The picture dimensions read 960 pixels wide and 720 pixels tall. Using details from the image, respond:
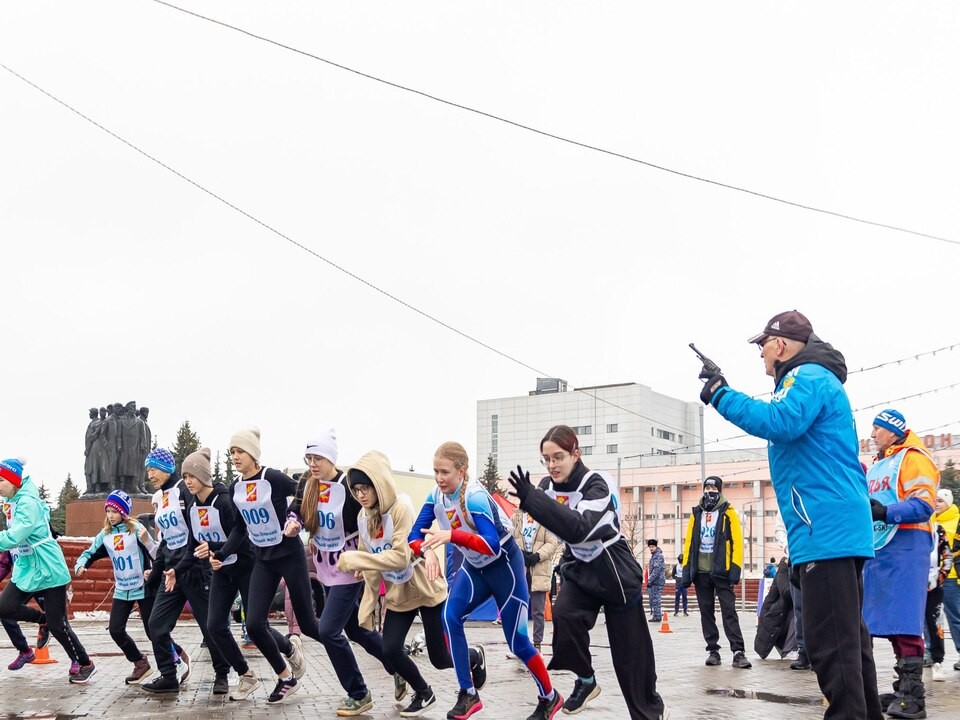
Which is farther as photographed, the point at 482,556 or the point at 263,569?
the point at 263,569

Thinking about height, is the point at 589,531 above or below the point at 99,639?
above

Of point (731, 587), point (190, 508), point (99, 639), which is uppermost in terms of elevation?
point (190, 508)

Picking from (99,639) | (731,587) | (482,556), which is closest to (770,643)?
(731,587)

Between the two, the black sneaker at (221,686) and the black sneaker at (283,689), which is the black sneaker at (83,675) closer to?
the black sneaker at (221,686)

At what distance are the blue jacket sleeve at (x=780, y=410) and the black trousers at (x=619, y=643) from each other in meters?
1.69

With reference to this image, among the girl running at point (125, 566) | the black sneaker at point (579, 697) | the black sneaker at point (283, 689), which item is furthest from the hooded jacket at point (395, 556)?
the girl running at point (125, 566)

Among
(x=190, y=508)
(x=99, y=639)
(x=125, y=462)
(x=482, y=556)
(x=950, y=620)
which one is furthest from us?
(x=125, y=462)

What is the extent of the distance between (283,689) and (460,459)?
2.69 m

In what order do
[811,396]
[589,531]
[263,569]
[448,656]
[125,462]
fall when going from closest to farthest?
[811,396] → [589,531] → [448,656] → [263,569] → [125,462]

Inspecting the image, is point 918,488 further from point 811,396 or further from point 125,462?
point 125,462

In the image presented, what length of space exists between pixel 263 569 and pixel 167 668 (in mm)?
1420

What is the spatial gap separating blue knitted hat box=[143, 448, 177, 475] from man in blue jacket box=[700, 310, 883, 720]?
6.27 metres

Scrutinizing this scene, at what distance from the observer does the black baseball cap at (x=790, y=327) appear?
17.8ft

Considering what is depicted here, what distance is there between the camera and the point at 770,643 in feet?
41.9
